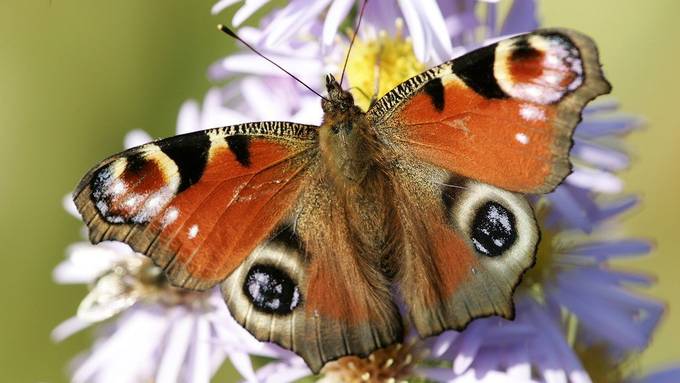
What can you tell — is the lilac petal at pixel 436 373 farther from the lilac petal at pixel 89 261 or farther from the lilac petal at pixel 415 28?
the lilac petal at pixel 89 261

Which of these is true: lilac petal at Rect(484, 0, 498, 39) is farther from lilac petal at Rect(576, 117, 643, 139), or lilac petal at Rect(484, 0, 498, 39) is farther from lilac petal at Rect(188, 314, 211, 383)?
lilac petal at Rect(188, 314, 211, 383)

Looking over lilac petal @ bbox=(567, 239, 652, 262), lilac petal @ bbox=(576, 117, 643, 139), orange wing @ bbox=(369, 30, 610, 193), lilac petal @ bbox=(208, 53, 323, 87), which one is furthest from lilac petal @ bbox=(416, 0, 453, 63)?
lilac petal @ bbox=(567, 239, 652, 262)

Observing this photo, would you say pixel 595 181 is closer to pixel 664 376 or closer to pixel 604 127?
pixel 604 127

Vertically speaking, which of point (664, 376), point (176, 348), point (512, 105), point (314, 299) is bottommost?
point (664, 376)

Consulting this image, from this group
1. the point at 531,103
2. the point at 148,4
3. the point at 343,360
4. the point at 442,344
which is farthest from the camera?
the point at 148,4

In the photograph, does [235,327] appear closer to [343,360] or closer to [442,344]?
[343,360]

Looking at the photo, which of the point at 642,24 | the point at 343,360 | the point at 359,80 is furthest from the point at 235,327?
the point at 642,24

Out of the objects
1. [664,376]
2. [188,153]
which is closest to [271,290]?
[188,153]
